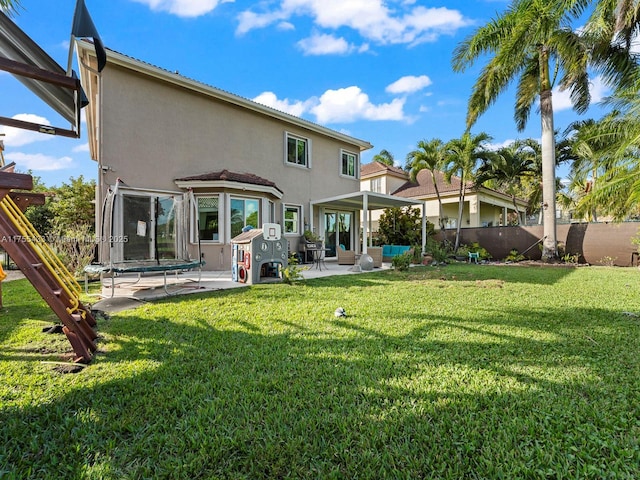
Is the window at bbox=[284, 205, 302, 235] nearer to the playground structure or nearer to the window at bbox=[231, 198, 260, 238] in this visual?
the window at bbox=[231, 198, 260, 238]

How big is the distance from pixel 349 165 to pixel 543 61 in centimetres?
1046

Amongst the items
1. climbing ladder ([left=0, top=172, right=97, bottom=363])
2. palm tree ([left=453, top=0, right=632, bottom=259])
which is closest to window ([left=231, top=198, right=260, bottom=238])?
climbing ladder ([left=0, top=172, right=97, bottom=363])

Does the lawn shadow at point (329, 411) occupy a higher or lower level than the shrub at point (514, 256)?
lower

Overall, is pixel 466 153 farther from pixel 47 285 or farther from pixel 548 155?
pixel 47 285

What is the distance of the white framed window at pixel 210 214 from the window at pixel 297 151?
478 centimetres

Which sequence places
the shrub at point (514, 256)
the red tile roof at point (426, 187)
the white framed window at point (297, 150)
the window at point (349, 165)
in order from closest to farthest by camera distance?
the white framed window at point (297, 150)
the shrub at point (514, 256)
the window at point (349, 165)
the red tile roof at point (426, 187)

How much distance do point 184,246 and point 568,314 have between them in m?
9.20

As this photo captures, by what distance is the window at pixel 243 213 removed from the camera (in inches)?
456

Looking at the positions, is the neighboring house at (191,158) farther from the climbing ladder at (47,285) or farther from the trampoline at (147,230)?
the climbing ladder at (47,285)

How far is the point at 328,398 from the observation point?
269cm

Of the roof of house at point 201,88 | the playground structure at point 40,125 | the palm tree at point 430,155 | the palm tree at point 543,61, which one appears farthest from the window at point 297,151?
the playground structure at point 40,125

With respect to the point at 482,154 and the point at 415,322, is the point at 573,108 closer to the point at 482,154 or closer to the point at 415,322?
the point at 482,154

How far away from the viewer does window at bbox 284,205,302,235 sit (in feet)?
48.0

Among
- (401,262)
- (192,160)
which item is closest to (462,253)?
(401,262)
